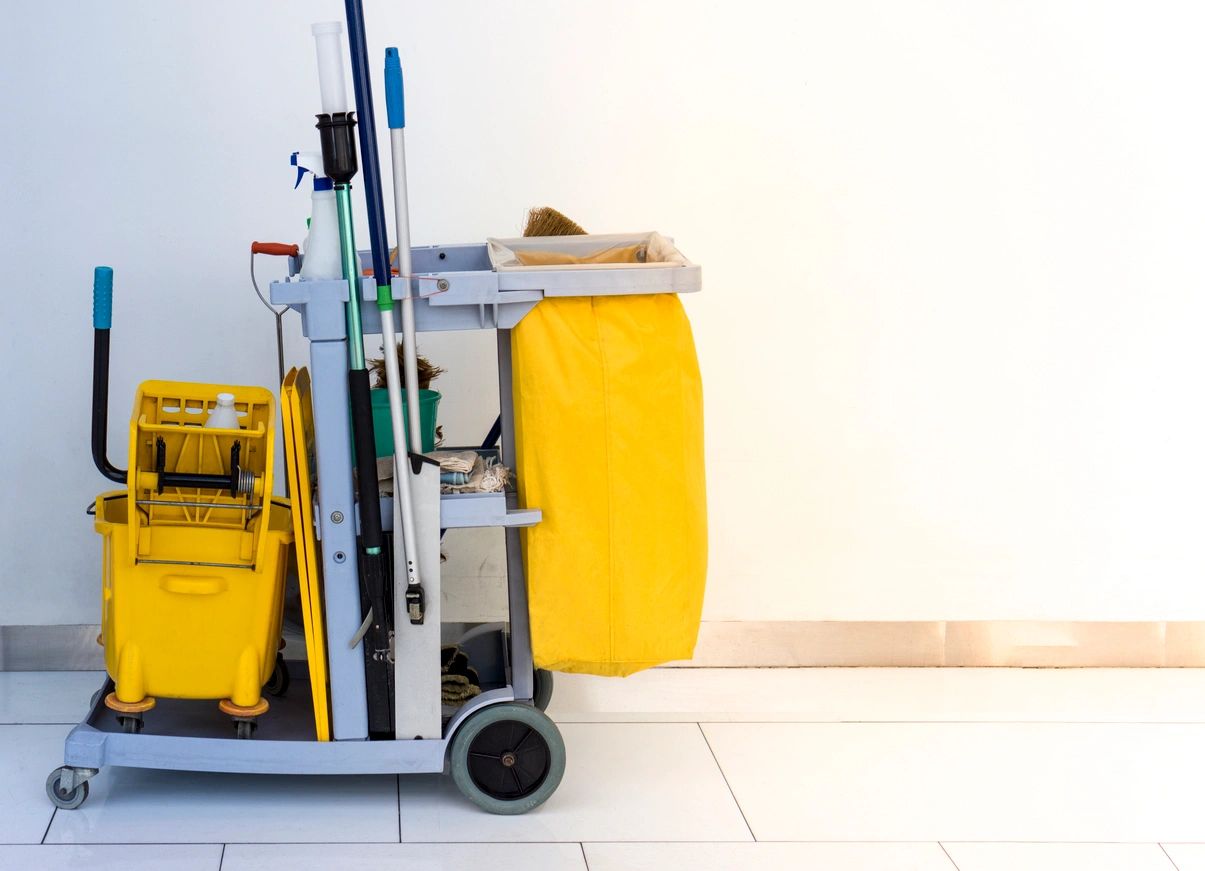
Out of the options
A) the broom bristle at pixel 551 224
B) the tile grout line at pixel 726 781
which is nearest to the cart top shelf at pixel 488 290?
the broom bristle at pixel 551 224

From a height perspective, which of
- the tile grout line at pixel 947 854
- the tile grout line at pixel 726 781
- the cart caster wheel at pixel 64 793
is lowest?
the tile grout line at pixel 947 854

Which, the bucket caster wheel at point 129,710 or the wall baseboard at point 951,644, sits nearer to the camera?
the bucket caster wheel at point 129,710

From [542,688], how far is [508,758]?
347 mm

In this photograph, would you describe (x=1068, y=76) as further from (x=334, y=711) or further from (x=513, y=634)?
(x=334, y=711)

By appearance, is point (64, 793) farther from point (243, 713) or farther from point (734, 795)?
point (734, 795)

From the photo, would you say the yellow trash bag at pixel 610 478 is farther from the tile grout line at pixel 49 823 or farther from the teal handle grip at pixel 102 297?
the tile grout line at pixel 49 823

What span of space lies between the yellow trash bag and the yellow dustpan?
13.1 inches

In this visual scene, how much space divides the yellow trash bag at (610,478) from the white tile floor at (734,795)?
283 mm

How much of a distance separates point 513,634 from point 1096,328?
1.41 metres

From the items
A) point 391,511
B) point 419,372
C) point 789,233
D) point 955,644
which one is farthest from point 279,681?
point 955,644

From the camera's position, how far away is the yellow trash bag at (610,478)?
1894 millimetres

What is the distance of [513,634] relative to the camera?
6.78ft

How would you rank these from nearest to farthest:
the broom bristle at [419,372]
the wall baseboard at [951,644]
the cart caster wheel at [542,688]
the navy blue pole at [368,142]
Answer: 1. the navy blue pole at [368,142]
2. the broom bristle at [419,372]
3. the cart caster wheel at [542,688]
4. the wall baseboard at [951,644]

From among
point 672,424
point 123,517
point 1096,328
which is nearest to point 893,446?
point 1096,328
